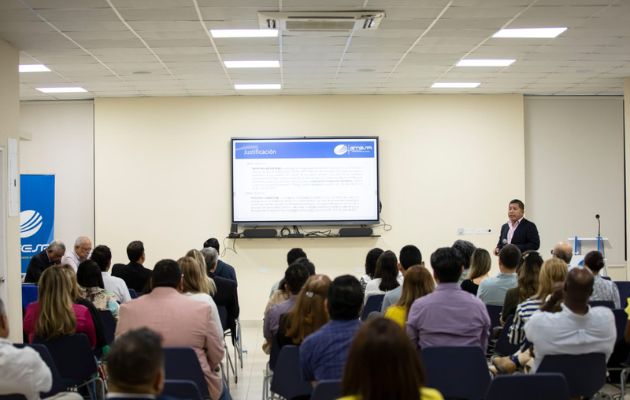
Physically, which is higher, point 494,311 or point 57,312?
point 57,312

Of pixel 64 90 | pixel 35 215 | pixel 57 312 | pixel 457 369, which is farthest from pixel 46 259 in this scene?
pixel 457 369

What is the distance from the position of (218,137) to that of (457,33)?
4.85 metres

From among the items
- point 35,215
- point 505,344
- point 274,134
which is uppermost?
point 274,134

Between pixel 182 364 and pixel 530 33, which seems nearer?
pixel 182 364

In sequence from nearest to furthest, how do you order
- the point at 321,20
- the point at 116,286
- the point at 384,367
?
the point at 384,367
the point at 116,286
the point at 321,20

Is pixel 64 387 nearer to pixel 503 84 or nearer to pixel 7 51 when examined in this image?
pixel 7 51

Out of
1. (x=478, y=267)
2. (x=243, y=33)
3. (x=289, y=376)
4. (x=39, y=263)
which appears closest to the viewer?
(x=289, y=376)

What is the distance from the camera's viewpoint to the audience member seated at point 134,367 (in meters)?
2.28

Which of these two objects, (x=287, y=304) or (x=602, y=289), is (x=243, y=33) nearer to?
(x=287, y=304)

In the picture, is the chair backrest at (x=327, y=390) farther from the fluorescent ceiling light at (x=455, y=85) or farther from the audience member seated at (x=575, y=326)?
the fluorescent ceiling light at (x=455, y=85)

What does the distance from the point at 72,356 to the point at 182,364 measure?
1.06 meters

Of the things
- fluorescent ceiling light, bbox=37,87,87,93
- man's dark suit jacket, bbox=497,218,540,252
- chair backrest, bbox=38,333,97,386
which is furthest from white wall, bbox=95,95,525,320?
chair backrest, bbox=38,333,97,386

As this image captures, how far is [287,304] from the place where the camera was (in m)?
4.70

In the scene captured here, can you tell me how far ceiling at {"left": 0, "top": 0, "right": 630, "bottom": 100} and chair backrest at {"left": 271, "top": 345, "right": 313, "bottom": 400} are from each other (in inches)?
131
